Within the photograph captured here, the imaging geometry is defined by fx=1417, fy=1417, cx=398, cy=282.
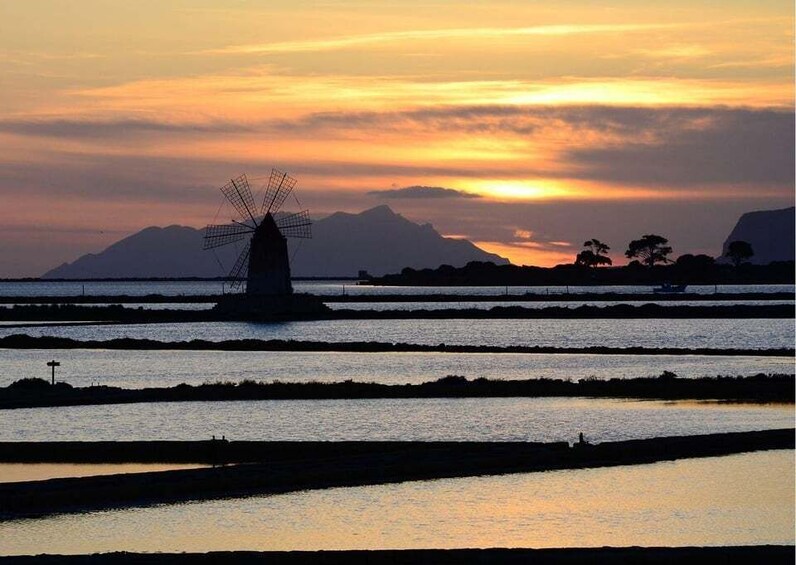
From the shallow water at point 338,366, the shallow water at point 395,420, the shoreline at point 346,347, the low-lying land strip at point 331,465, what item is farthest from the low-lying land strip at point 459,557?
the shoreline at point 346,347

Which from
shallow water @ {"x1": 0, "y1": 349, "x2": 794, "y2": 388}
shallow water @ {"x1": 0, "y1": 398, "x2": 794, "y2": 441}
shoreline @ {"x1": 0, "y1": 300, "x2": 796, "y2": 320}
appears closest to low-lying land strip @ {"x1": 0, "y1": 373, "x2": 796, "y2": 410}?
shallow water @ {"x1": 0, "y1": 398, "x2": 794, "y2": 441}

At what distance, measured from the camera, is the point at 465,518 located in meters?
15.5

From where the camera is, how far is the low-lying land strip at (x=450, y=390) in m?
30.7

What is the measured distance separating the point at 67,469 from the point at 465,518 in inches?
256

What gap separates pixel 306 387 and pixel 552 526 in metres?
17.9

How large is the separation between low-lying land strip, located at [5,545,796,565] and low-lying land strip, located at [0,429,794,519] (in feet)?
11.7

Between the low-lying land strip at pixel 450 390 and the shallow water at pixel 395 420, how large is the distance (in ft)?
2.69

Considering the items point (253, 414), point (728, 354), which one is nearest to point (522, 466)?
point (253, 414)

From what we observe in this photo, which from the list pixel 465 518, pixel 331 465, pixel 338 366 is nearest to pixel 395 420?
pixel 331 465

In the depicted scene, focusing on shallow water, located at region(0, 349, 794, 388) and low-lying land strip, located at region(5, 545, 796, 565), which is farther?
shallow water, located at region(0, 349, 794, 388)

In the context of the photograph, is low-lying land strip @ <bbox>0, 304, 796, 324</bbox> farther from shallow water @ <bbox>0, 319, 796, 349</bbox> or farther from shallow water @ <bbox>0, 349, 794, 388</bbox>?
shallow water @ <bbox>0, 349, 794, 388</bbox>

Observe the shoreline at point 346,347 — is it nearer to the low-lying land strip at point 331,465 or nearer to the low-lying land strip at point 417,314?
the low-lying land strip at point 417,314

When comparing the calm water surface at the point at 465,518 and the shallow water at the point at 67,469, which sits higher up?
the shallow water at the point at 67,469

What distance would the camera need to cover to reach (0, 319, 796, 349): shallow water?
60594 mm
